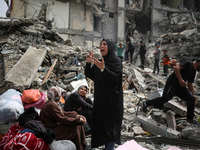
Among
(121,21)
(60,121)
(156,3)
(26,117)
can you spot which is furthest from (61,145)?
(156,3)

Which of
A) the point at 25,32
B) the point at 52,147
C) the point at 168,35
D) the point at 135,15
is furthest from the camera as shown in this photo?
the point at 135,15

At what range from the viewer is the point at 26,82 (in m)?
4.12

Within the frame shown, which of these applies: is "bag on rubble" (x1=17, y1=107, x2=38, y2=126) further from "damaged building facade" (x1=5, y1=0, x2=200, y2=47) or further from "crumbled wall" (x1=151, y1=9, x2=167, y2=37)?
"crumbled wall" (x1=151, y1=9, x2=167, y2=37)

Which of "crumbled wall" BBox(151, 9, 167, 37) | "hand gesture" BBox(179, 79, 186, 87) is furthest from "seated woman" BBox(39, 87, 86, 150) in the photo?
"crumbled wall" BBox(151, 9, 167, 37)

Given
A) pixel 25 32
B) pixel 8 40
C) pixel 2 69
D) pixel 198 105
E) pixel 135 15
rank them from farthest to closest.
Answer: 1. pixel 135 15
2. pixel 25 32
3. pixel 8 40
4. pixel 2 69
5. pixel 198 105

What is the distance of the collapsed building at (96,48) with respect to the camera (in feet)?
10.8

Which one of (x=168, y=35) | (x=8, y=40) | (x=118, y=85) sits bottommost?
(x=118, y=85)

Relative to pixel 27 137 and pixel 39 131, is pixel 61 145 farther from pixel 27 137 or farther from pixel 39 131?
pixel 27 137

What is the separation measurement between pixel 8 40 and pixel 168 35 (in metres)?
14.7

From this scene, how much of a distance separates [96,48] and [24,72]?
8.16m

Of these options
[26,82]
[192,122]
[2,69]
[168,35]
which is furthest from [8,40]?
[168,35]

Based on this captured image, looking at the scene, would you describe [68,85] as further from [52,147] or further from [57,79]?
[52,147]

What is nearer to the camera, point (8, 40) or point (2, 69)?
point (2, 69)

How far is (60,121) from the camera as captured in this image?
207cm
